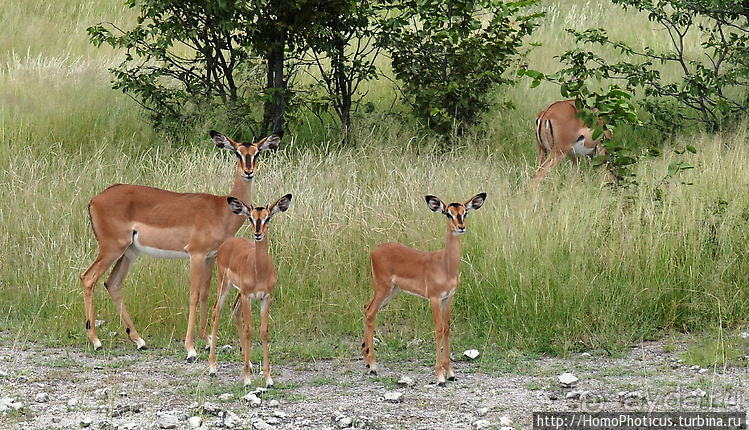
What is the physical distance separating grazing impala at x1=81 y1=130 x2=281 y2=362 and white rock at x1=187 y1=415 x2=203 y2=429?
1788 mm

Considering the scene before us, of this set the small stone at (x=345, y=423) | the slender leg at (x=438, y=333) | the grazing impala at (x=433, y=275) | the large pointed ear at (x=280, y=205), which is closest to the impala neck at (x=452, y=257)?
the grazing impala at (x=433, y=275)

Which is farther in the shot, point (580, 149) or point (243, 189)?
point (580, 149)

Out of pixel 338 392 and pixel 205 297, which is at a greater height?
pixel 205 297

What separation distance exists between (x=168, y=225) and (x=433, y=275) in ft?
7.21

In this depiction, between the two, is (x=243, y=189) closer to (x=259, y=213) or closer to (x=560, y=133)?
(x=259, y=213)

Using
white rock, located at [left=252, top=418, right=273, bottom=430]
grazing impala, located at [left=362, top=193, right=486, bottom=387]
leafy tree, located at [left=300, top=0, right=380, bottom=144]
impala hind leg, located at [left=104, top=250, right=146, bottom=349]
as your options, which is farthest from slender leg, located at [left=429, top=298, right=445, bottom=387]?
leafy tree, located at [left=300, top=0, right=380, bottom=144]

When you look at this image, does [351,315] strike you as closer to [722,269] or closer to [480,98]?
[722,269]

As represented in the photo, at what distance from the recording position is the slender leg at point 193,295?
23.6 ft

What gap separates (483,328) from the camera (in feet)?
24.5

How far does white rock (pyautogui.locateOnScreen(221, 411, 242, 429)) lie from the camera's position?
18.2 ft

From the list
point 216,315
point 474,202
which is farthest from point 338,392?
point 474,202

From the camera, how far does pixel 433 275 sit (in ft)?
21.2

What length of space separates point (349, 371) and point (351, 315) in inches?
41.8

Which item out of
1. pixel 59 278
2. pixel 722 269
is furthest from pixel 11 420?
pixel 722 269
